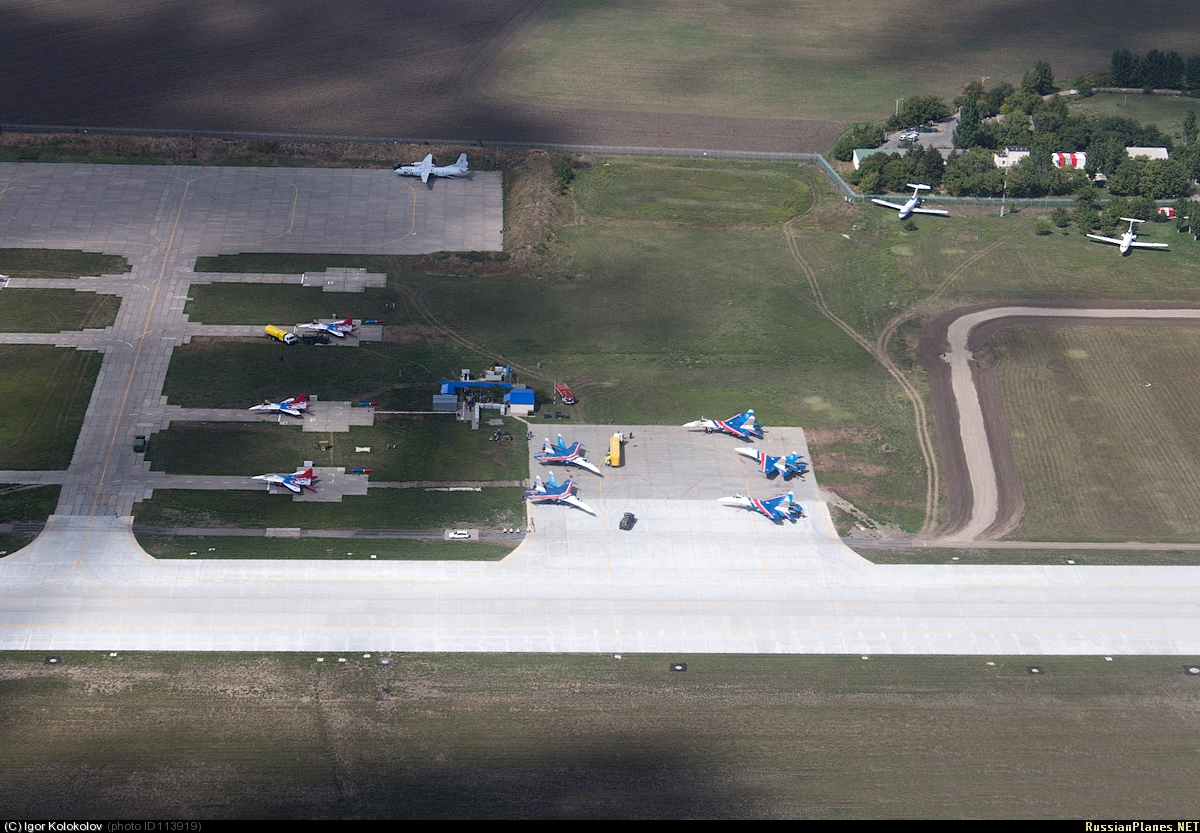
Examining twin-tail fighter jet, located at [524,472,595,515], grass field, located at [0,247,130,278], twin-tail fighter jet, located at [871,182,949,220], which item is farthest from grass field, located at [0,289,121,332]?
twin-tail fighter jet, located at [871,182,949,220]

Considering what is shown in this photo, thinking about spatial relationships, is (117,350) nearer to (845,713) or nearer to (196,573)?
(196,573)

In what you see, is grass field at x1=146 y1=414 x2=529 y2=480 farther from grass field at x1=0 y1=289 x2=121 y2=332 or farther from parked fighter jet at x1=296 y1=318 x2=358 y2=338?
grass field at x1=0 y1=289 x2=121 y2=332

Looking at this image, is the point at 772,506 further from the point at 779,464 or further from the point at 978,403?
the point at 978,403

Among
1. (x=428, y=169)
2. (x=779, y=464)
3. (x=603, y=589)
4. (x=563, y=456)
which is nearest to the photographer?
(x=603, y=589)

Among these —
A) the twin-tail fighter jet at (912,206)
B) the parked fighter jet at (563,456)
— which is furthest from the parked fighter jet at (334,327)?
the twin-tail fighter jet at (912,206)

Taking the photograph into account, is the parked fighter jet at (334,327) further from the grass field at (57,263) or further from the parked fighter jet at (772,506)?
the parked fighter jet at (772,506)

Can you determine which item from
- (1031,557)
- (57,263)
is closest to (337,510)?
(57,263)

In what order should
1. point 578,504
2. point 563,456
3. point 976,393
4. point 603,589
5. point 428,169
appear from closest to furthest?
point 603,589, point 578,504, point 563,456, point 976,393, point 428,169
